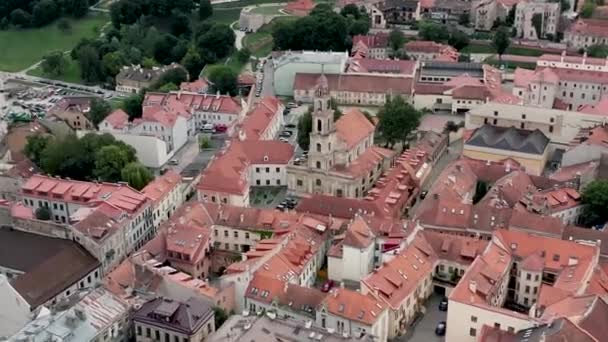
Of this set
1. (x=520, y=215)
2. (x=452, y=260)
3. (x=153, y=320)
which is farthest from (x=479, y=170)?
(x=153, y=320)

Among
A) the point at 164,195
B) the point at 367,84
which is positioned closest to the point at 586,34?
the point at 367,84

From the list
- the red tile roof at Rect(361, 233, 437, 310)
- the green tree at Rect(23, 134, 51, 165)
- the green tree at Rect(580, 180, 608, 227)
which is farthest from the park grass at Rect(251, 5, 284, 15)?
the red tile roof at Rect(361, 233, 437, 310)

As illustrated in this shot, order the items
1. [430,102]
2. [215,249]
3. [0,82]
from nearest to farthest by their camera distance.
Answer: [215,249], [430,102], [0,82]

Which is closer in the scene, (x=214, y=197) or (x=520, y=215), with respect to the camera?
(x=520, y=215)

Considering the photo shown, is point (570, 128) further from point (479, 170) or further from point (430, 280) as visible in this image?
point (430, 280)

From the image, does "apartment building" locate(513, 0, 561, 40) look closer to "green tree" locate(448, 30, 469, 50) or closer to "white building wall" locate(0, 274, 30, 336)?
"green tree" locate(448, 30, 469, 50)

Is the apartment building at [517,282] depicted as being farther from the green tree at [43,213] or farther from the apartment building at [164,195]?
the green tree at [43,213]
